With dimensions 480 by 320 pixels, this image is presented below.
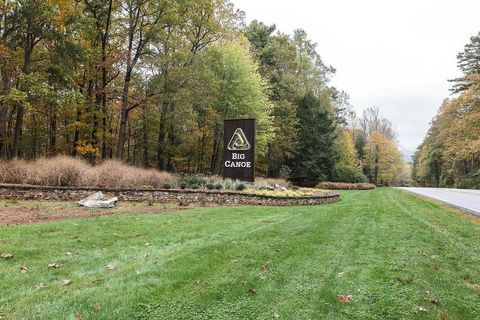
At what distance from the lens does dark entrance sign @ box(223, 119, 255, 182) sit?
15.3 meters

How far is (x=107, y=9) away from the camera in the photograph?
62.4 ft

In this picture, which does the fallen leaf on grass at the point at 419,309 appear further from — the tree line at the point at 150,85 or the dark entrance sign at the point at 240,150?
the tree line at the point at 150,85

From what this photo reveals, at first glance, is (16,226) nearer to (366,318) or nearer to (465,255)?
(366,318)

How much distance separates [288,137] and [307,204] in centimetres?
1686

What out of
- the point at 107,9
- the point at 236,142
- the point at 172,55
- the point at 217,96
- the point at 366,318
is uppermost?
the point at 107,9

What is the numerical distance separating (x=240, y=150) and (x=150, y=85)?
8.47m

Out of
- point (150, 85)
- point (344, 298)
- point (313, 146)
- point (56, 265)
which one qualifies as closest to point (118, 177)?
point (56, 265)

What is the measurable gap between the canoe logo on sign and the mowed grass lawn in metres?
8.04

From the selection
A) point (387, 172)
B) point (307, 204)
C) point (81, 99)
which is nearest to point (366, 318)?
point (307, 204)

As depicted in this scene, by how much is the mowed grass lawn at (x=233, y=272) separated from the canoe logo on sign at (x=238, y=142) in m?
8.04

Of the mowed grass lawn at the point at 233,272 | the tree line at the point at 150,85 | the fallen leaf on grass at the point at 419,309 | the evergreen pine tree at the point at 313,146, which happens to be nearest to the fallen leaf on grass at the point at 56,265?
the mowed grass lawn at the point at 233,272

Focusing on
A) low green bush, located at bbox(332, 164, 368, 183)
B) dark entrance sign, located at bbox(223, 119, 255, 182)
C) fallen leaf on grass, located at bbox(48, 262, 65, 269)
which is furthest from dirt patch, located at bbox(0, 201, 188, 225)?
low green bush, located at bbox(332, 164, 368, 183)

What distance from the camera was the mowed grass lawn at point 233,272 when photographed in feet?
→ 11.2

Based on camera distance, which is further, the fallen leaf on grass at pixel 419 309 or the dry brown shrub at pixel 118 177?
the dry brown shrub at pixel 118 177
